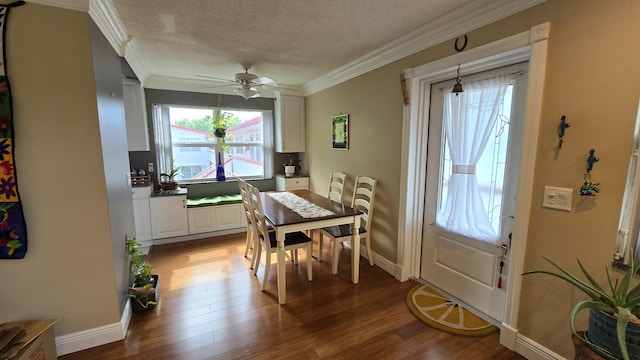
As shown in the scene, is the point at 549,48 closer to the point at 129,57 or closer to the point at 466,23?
the point at 466,23

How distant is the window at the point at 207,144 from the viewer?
13.5 ft

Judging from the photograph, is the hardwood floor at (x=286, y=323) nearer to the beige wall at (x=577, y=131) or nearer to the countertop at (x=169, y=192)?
the beige wall at (x=577, y=131)

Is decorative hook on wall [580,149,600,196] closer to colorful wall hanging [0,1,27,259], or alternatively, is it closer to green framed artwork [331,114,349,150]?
green framed artwork [331,114,349,150]

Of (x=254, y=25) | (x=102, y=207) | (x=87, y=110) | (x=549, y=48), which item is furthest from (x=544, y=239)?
(x=87, y=110)

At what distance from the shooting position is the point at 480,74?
2133mm

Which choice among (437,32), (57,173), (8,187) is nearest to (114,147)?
(57,173)

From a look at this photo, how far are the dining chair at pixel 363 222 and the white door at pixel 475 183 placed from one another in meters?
0.64

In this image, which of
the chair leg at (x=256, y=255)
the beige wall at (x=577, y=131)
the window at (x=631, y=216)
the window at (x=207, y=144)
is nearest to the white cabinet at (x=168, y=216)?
the window at (x=207, y=144)

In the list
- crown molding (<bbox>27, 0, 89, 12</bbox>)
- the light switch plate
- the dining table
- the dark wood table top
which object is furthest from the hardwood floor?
crown molding (<bbox>27, 0, 89, 12</bbox>)

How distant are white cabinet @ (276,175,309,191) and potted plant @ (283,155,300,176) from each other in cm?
15

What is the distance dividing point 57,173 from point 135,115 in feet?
7.14

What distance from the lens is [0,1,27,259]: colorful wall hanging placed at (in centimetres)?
152

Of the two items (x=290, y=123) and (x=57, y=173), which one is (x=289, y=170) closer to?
(x=290, y=123)

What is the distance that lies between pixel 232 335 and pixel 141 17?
8.18 ft
